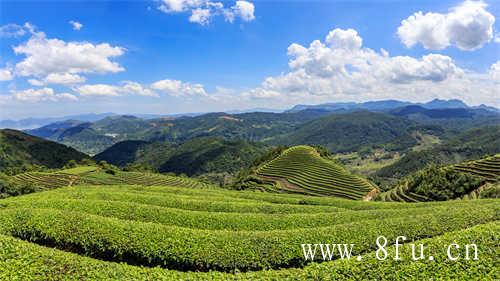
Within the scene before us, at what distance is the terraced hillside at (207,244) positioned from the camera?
456 inches

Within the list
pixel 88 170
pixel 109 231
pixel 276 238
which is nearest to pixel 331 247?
pixel 276 238

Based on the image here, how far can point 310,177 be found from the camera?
243 feet

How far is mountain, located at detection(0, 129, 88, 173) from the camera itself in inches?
5492

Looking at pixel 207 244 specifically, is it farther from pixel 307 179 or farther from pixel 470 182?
pixel 307 179

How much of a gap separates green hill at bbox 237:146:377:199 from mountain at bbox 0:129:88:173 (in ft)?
415

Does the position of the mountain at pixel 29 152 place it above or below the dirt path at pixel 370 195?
above

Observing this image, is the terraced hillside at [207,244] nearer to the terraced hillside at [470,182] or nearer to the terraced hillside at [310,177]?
the terraced hillside at [470,182]

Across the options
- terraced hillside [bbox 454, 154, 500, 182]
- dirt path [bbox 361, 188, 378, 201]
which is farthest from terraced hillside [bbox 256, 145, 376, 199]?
terraced hillside [bbox 454, 154, 500, 182]

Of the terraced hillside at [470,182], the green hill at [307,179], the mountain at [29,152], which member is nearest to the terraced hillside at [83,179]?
the green hill at [307,179]

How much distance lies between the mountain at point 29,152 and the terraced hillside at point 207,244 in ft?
508

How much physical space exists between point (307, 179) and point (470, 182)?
33814mm

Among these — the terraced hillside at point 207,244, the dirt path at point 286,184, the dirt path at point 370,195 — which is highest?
the terraced hillside at point 207,244

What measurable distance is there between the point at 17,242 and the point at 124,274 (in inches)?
237

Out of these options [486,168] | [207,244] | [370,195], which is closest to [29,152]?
[370,195]
